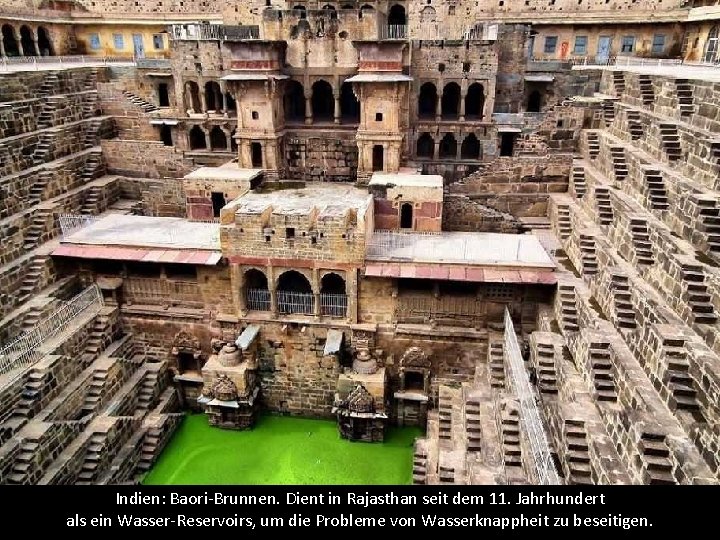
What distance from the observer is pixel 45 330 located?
16.4 m

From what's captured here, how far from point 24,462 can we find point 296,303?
8.69 metres

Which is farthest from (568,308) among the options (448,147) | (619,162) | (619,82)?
(448,147)

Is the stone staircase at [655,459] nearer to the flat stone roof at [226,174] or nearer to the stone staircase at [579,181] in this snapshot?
the stone staircase at [579,181]

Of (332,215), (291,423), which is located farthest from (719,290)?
(291,423)

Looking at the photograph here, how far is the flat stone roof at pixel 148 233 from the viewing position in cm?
1819

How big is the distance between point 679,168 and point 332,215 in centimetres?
997

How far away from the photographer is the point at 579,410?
1178 centimetres

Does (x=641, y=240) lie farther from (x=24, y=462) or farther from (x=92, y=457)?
(x=24, y=462)

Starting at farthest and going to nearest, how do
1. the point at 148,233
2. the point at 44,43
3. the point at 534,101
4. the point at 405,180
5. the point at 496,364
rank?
the point at 44,43 < the point at 534,101 < the point at 405,180 < the point at 148,233 < the point at 496,364

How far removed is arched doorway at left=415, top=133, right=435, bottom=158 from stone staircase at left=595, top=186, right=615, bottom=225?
882 centimetres

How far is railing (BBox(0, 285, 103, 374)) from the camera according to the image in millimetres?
15188

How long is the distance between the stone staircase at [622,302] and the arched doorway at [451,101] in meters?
12.7
